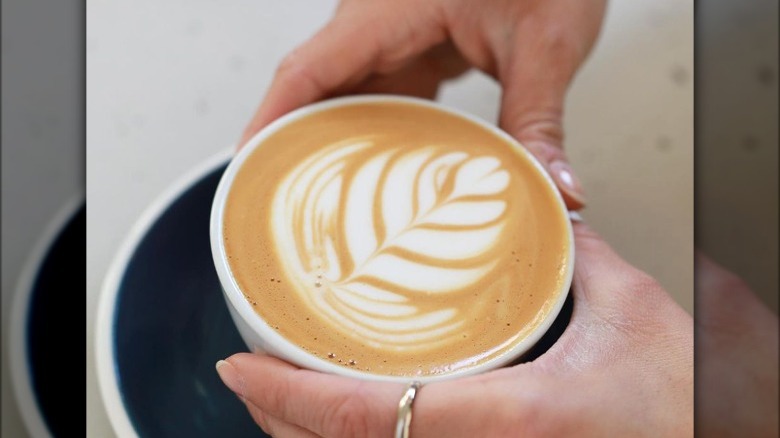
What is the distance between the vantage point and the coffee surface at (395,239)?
1.44ft

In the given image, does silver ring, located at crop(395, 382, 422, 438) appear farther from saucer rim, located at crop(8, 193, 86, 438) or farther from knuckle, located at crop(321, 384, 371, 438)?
saucer rim, located at crop(8, 193, 86, 438)

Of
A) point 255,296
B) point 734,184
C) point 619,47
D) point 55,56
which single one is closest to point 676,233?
point 734,184

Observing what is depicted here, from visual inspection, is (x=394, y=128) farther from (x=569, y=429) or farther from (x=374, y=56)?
(x=569, y=429)

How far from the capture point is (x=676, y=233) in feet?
2.29

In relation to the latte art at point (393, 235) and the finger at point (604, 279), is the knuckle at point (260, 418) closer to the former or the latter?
the latte art at point (393, 235)

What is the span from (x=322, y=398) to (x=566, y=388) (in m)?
0.16

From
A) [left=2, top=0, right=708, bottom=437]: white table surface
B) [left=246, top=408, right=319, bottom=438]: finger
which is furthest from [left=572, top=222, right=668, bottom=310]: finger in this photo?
[left=246, top=408, right=319, bottom=438]: finger

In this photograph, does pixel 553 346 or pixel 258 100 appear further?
pixel 258 100

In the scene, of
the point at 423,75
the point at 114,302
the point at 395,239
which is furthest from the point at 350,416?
the point at 423,75

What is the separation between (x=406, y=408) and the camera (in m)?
0.41

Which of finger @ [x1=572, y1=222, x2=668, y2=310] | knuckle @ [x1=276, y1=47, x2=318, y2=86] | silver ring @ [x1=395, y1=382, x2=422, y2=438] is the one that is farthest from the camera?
knuckle @ [x1=276, y1=47, x2=318, y2=86]

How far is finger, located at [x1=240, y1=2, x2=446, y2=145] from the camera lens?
630mm

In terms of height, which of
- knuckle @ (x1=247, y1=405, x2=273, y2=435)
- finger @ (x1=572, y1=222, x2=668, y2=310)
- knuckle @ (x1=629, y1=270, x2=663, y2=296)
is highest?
knuckle @ (x1=247, y1=405, x2=273, y2=435)

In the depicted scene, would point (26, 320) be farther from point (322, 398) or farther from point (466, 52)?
point (466, 52)
